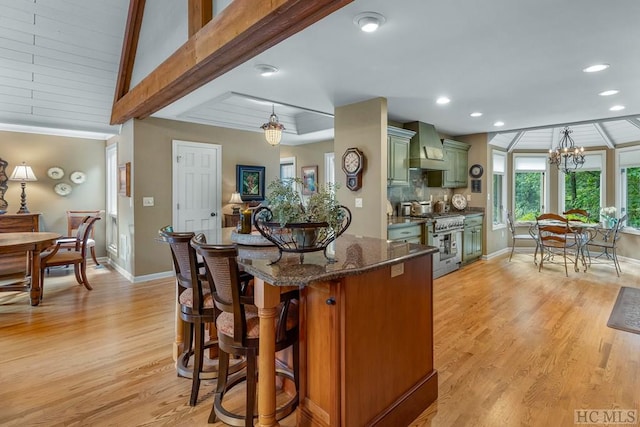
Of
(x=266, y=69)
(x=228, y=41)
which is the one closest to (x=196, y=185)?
(x=266, y=69)

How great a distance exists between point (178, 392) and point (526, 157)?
7.90 meters

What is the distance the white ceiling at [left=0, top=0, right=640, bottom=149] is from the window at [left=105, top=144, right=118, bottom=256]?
33.0 inches

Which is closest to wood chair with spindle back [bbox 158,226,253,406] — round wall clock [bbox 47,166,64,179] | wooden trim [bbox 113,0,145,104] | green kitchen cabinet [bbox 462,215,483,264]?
wooden trim [bbox 113,0,145,104]

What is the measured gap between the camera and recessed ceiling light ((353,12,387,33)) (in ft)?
7.17

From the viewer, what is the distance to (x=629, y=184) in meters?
6.41

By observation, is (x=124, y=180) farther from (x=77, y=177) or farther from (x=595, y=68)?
(x=595, y=68)

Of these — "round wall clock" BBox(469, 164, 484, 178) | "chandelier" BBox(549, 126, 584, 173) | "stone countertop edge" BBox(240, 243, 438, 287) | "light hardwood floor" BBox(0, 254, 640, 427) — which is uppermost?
"chandelier" BBox(549, 126, 584, 173)

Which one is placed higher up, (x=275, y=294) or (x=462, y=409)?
(x=275, y=294)

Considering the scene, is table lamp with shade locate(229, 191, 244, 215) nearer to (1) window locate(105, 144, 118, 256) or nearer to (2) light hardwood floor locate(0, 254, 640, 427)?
(2) light hardwood floor locate(0, 254, 640, 427)

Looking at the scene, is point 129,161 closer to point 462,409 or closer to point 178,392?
point 178,392

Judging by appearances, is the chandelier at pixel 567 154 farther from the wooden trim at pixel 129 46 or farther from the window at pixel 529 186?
the wooden trim at pixel 129 46

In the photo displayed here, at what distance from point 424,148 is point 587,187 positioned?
4.35m

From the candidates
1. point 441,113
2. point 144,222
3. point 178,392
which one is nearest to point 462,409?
point 178,392

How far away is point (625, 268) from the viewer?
5.66 m
